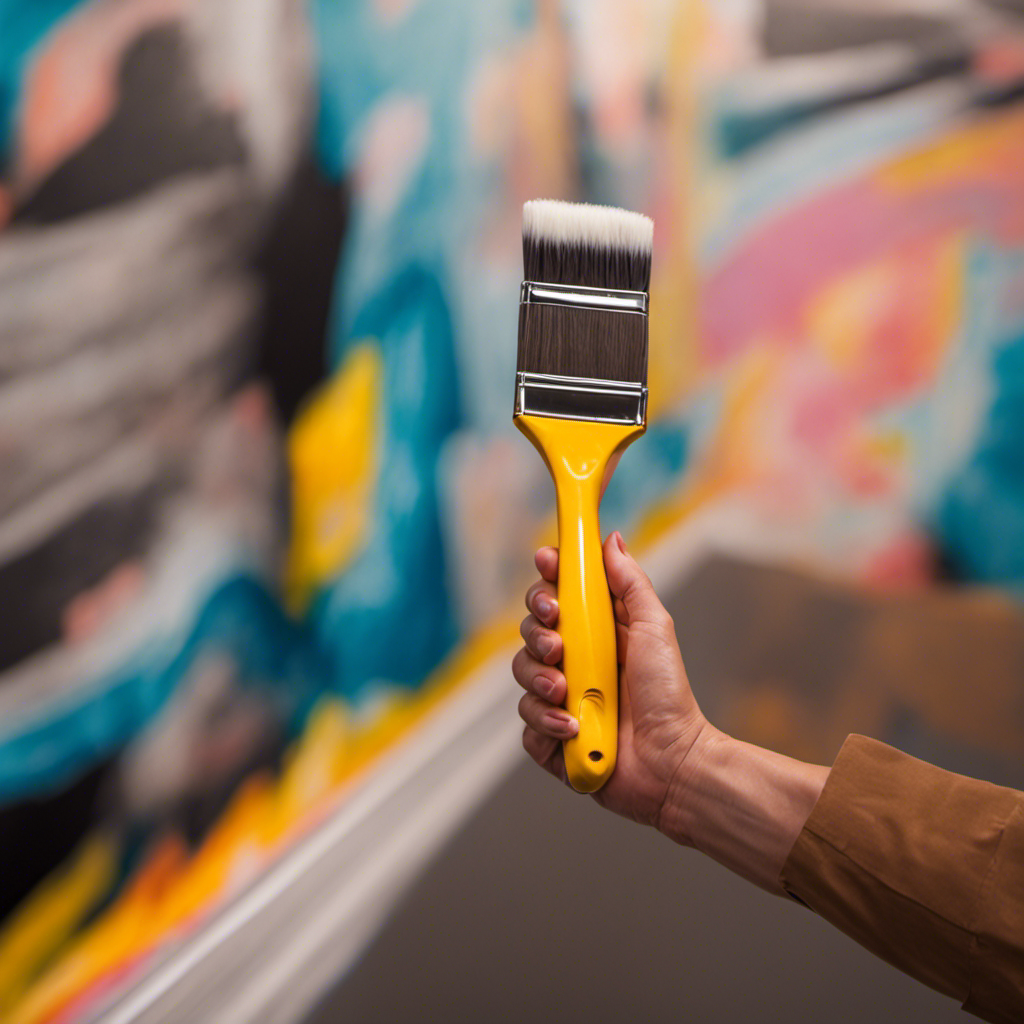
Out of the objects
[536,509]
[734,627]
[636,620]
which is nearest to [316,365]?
[636,620]

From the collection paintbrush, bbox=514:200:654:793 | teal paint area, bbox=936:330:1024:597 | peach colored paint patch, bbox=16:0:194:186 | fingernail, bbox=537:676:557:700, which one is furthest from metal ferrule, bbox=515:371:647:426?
teal paint area, bbox=936:330:1024:597

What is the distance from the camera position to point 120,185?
54 cm

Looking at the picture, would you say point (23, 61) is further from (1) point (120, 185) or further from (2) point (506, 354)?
(2) point (506, 354)

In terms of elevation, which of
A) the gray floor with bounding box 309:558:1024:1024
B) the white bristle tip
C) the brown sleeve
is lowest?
the gray floor with bounding box 309:558:1024:1024

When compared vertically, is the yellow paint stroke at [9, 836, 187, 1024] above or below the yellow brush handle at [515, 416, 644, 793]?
below

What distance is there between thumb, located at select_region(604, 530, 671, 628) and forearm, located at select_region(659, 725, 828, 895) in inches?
2.9

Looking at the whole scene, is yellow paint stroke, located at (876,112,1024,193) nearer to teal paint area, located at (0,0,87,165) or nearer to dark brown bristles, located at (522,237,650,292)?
dark brown bristles, located at (522,237,650,292)

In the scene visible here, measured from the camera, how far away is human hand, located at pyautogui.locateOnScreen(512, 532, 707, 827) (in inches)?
22.5

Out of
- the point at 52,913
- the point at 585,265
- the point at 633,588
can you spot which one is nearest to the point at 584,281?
the point at 585,265

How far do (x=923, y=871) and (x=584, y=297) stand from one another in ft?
1.21

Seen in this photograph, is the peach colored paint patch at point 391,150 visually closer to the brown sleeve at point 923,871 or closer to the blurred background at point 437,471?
the blurred background at point 437,471

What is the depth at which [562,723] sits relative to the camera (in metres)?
0.54

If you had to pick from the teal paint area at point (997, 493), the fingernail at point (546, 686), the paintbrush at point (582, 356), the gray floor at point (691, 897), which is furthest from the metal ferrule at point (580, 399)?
the teal paint area at point (997, 493)

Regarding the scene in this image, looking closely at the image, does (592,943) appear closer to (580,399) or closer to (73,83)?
(580,399)
